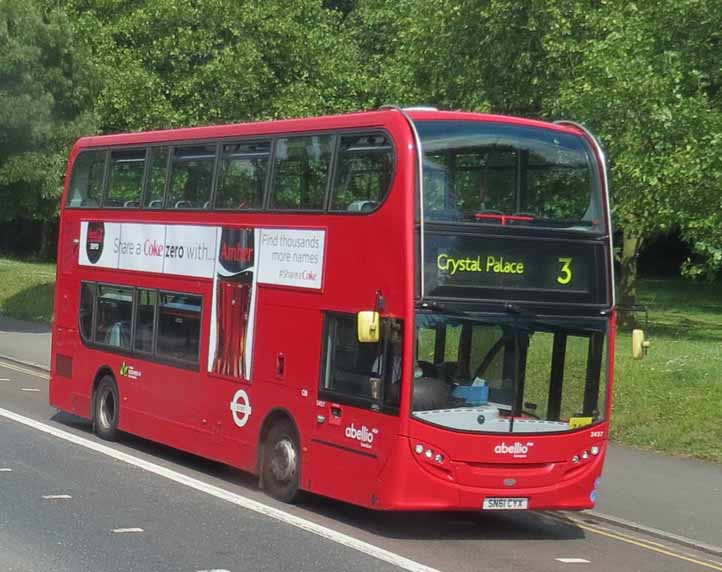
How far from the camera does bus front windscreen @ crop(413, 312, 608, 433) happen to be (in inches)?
427

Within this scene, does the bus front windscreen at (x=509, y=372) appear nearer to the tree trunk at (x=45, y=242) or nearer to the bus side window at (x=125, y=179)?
the bus side window at (x=125, y=179)

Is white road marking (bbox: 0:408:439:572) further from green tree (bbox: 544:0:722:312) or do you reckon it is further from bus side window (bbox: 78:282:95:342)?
green tree (bbox: 544:0:722:312)

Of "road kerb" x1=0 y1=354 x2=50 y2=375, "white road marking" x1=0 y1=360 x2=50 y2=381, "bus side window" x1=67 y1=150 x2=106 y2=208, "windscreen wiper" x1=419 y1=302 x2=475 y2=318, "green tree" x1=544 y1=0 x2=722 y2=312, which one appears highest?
"green tree" x1=544 y1=0 x2=722 y2=312

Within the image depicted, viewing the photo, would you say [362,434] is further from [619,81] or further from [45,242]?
[45,242]

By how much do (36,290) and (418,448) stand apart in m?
26.9

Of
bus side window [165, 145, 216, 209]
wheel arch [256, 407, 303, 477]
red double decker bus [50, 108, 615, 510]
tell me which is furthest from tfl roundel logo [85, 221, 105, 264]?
wheel arch [256, 407, 303, 477]

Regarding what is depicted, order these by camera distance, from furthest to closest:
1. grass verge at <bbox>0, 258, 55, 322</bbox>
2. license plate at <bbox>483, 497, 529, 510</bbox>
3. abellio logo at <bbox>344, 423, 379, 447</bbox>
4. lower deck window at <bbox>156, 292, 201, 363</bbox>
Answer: grass verge at <bbox>0, 258, 55, 322</bbox> < lower deck window at <bbox>156, 292, 201, 363</bbox> < abellio logo at <bbox>344, 423, 379, 447</bbox> < license plate at <bbox>483, 497, 529, 510</bbox>

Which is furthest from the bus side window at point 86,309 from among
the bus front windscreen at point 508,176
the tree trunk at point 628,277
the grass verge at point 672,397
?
the tree trunk at point 628,277

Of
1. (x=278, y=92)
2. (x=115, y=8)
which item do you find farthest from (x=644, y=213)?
(x=115, y=8)

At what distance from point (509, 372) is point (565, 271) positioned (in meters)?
1.05

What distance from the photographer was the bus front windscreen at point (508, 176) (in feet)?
36.4

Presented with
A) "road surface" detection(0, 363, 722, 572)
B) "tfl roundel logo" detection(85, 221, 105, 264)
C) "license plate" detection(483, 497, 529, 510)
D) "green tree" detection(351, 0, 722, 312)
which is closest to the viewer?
"road surface" detection(0, 363, 722, 572)

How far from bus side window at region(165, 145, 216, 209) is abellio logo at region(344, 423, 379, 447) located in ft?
12.8

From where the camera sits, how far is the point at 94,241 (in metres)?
16.8
